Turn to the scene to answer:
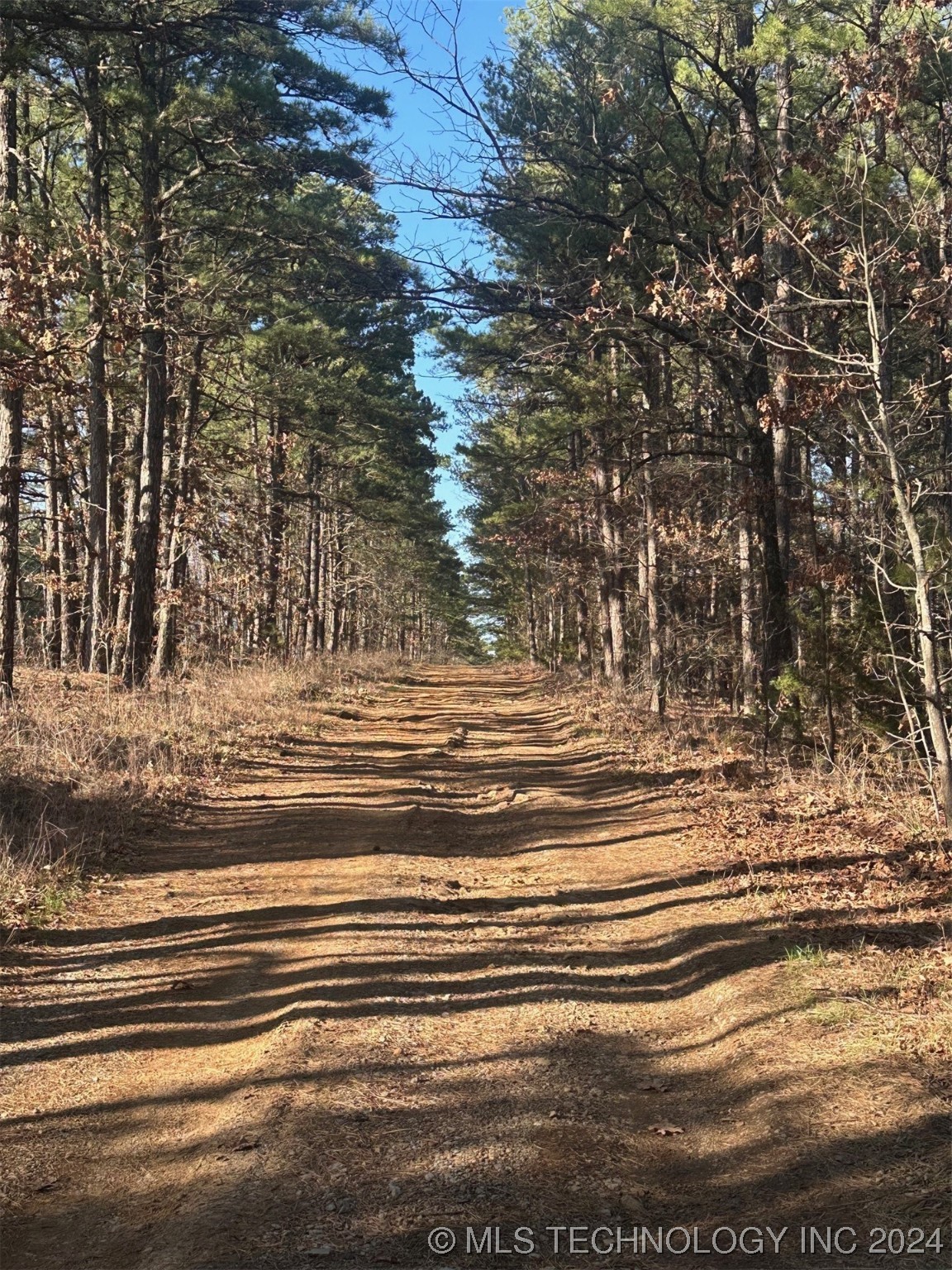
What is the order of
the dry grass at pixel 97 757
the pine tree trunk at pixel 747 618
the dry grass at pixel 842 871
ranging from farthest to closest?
the pine tree trunk at pixel 747 618 → the dry grass at pixel 97 757 → the dry grass at pixel 842 871

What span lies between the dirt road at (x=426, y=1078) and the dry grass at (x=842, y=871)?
0.22 metres

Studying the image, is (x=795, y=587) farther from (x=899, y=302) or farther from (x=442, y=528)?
(x=442, y=528)

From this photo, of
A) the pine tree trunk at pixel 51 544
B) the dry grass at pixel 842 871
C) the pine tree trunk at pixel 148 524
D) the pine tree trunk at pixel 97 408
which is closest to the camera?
the dry grass at pixel 842 871

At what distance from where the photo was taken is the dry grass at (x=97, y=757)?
700cm

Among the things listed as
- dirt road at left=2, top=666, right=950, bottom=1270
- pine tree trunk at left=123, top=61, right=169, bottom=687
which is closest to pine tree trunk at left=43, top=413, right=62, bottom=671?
pine tree trunk at left=123, top=61, right=169, bottom=687

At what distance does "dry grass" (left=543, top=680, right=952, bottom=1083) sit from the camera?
15.8 feet

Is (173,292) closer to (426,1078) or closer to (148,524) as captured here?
(148,524)

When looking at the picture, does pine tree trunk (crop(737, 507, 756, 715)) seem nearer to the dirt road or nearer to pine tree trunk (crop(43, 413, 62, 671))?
the dirt road

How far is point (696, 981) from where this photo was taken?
216 inches

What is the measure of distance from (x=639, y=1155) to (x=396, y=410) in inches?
994

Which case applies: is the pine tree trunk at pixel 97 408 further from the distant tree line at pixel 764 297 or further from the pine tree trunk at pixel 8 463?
the distant tree line at pixel 764 297

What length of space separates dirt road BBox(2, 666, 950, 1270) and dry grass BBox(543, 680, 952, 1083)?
8.8 inches

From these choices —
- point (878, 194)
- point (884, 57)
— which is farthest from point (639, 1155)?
point (884, 57)

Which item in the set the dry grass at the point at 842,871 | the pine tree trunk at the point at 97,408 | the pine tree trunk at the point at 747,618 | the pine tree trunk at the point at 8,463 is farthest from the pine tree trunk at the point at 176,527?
the dry grass at the point at 842,871
